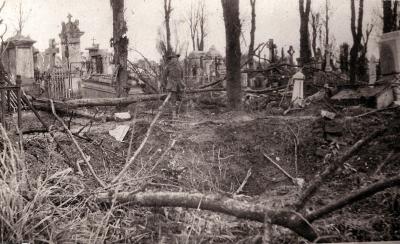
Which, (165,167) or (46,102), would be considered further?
(46,102)

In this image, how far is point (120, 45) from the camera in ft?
36.7

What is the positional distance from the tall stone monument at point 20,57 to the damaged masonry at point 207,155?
0.04 meters

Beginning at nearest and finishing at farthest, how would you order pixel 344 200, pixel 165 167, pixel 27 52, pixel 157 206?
pixel 344 200 < pixel 157 206 < pixel 165 167 < pixel 27 52

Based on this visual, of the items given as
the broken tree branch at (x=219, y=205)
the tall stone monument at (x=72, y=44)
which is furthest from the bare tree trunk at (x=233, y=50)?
the tall stone monument at (x=72, y=44)

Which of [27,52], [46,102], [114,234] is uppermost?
[27,52]

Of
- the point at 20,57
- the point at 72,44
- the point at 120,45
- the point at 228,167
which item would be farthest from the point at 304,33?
the point at 72,44

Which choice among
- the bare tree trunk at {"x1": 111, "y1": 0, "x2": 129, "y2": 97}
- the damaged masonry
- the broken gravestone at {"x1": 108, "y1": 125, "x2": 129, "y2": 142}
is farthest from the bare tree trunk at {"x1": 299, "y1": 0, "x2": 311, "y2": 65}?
the broken gravestone at {"x1": 108, "y1": 125, "x2": 129, "y2": 142}

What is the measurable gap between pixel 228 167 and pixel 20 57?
→ 10906mm

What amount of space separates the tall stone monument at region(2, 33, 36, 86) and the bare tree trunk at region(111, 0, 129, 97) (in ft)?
15.2

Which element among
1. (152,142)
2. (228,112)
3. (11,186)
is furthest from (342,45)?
(11,186)

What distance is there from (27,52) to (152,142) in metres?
9.53

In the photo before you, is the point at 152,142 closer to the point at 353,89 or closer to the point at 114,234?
the point at 114,234

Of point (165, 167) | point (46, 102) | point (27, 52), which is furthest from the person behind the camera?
point (27, 52)

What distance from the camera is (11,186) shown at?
10.7 ft
